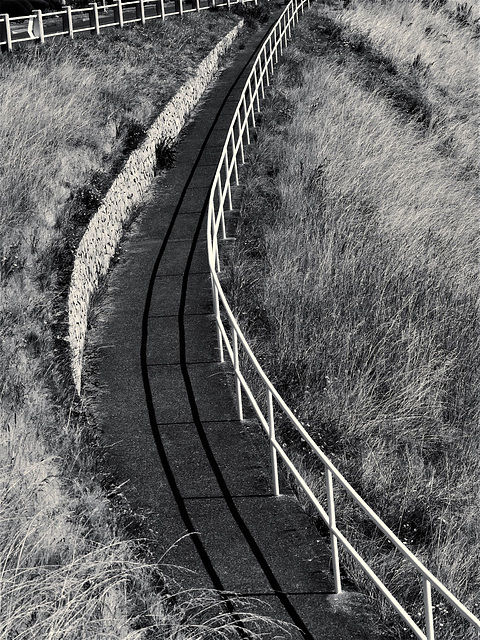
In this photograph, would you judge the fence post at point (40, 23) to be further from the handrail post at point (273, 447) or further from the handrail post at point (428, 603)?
the handrail post at point (428, 603)

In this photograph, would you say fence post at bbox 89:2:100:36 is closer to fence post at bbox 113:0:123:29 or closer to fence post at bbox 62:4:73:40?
fence post at bbox 62:4:73:40

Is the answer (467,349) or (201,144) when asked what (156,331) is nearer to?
(467,349)

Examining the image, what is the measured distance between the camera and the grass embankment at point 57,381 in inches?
227

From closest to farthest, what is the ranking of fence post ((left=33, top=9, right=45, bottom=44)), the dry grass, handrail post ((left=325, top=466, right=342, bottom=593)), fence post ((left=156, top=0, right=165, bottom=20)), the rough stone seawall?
handrail post ((left=325, top=466, right=342, bottom=593)), the rough stone seawall, fence post ((left=33, top=9, right=45, bottom=44)), the dry grass, fence post ((left=156, top=0, right=165, bottom=20))

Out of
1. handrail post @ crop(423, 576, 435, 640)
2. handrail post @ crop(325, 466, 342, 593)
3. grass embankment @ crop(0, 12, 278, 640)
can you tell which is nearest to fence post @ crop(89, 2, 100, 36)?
grass embankment @ crop(0, 12, 278, 640)

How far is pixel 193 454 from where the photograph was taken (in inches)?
321

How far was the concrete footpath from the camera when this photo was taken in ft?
21.6

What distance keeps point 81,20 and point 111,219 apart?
17.1m

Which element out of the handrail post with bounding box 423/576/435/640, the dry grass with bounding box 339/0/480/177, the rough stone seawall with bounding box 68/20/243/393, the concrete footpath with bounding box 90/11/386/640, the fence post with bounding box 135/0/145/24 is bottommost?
the dry grass with bounding box 339/0/480/177

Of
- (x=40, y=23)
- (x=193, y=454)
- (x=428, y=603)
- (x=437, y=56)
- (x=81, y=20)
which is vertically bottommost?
(x=437, y=56)

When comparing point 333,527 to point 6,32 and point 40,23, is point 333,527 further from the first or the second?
point 40,23

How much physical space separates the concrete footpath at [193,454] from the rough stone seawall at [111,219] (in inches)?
9.0

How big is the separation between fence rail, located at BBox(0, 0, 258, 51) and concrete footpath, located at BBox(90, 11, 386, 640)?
933cm

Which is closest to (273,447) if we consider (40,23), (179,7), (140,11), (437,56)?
(40,23)
